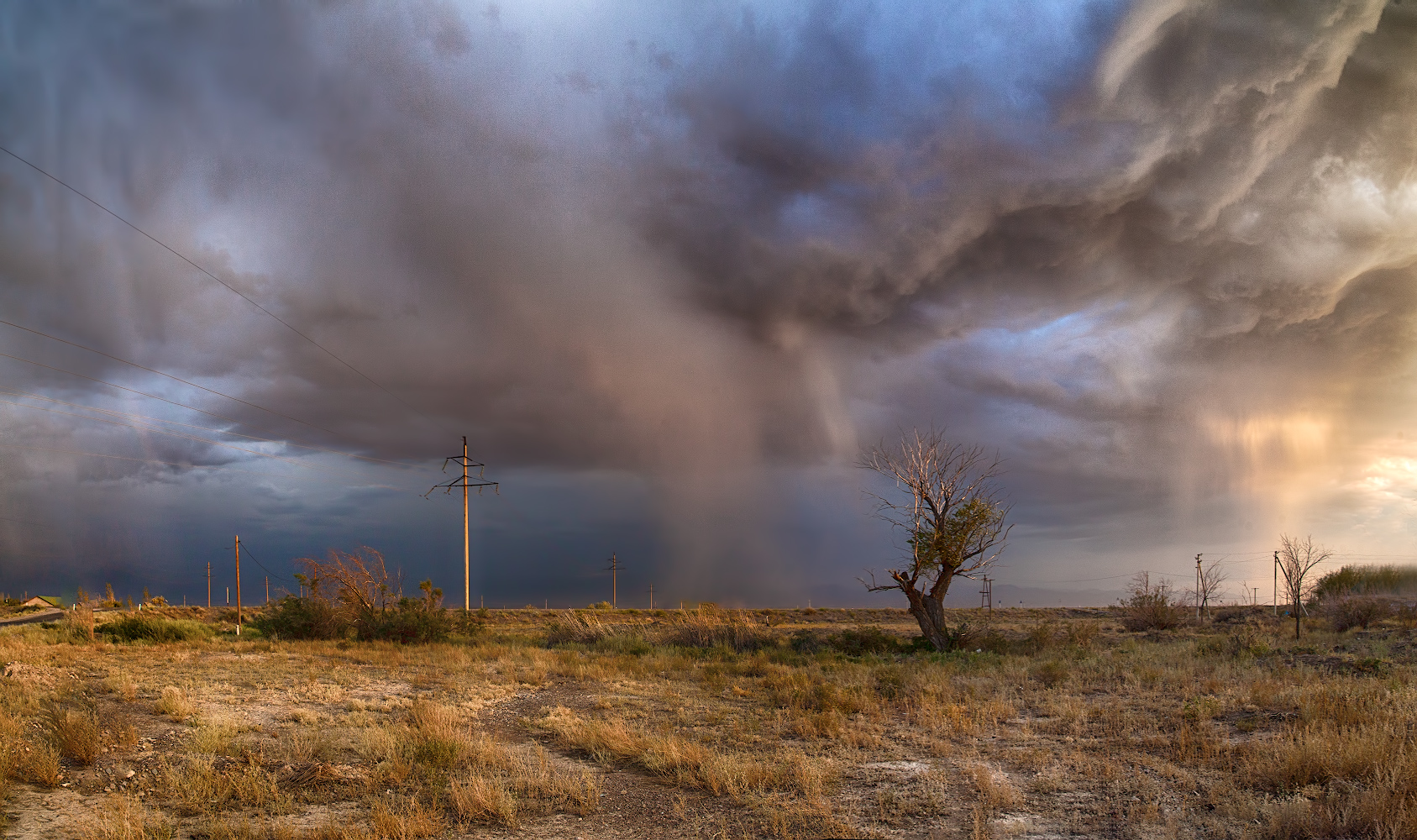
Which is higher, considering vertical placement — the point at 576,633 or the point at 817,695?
the point at 817,695

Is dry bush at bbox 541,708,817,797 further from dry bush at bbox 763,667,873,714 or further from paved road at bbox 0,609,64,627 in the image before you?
paved road at bbox 0,609,64,627

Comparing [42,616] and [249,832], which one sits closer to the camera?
[249,832]

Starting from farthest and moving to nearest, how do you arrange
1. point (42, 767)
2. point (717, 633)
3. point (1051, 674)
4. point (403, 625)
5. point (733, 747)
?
1. point (403, 625)
2. point (717, 633)
3. point (1051, 674)
4. point (733, 747)
5. point (42, 767)

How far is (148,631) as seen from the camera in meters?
31.4

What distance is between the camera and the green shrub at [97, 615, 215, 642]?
31.1m

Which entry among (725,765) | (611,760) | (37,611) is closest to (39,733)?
(611,760)

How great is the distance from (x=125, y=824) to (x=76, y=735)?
466 centimetres

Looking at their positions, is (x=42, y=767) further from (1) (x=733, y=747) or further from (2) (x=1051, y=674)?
(2) (x=1051, y=674)

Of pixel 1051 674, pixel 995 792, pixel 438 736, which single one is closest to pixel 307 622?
pixel 438 736

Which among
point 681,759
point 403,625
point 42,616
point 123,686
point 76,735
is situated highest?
point 76,735

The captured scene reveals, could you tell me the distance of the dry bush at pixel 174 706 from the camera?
44.4 feet

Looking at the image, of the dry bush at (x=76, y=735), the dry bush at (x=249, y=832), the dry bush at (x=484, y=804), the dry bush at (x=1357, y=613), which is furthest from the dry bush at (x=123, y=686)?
the dry bush at (x=1357, y=613)

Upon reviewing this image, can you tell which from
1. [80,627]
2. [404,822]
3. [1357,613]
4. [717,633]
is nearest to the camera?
[404,822]

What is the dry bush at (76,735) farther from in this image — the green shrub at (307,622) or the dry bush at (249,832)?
the green shrub at (307,622)
